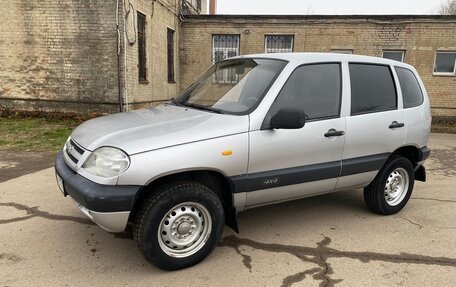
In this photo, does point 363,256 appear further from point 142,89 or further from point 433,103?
point 433,103

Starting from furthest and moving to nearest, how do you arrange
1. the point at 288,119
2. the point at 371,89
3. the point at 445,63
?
1. the point at 445,63
2. the point at 371,89
3. the point at 288,119

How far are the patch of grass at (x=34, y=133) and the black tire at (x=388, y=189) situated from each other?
19.9 feet

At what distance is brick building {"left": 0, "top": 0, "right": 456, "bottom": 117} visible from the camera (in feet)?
33.6

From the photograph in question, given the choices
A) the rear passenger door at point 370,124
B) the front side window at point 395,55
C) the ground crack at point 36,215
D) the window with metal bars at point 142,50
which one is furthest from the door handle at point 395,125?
the front side window at point 395,55

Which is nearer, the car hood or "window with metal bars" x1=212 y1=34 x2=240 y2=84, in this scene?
the car hood

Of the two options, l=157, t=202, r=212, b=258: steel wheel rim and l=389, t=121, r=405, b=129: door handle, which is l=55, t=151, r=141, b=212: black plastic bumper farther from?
l=389, t=121, r=405, b=129: door handle

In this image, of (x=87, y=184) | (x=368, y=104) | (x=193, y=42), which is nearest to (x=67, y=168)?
(x=87, y=184)

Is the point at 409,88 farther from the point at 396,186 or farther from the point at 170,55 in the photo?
the point at 170,55

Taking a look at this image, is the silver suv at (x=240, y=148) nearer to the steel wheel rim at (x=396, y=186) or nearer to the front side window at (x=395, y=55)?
the steel wheel rim at (x=396, y=186)

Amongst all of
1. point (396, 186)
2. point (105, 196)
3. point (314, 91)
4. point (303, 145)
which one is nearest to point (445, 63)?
point (396, 186)

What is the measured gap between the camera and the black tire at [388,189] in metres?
4.10

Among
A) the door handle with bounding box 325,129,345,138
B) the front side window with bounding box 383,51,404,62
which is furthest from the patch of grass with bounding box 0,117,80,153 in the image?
the front side window with bounding box 383,51,404,62

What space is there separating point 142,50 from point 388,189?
9.60 metres

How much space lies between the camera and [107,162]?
8.84ft
